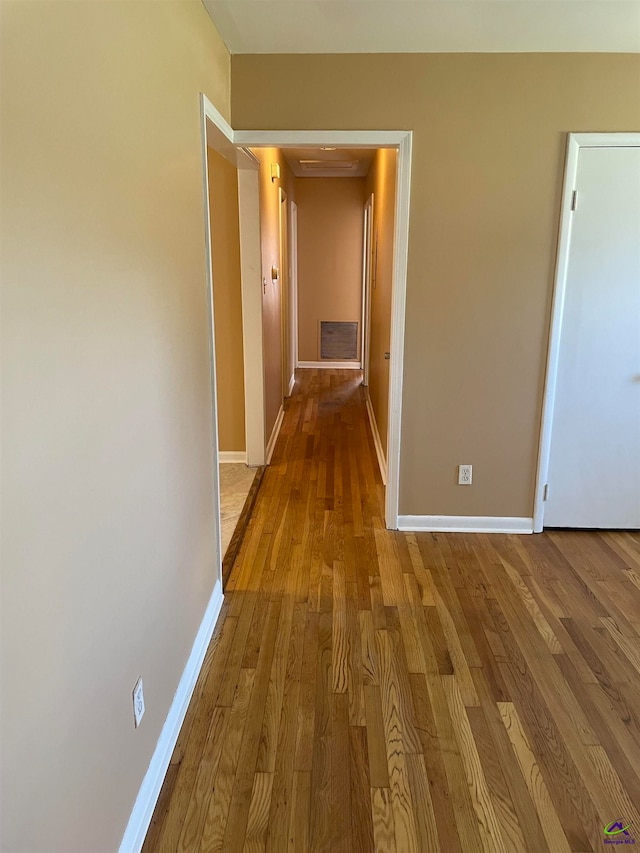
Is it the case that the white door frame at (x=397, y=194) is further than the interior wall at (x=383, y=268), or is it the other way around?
the interior wall at (x=383, y=268)

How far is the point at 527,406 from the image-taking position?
325 cm

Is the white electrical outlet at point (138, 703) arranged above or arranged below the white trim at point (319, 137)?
below

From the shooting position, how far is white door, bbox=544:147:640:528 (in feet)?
9.77

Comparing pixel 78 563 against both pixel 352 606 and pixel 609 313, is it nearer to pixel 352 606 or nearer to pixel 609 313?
pixel 352 606

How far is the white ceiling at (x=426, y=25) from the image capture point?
2.31 meters

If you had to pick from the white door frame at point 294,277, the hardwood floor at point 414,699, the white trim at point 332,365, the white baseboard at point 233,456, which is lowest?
the hardwood floor at point 414,699

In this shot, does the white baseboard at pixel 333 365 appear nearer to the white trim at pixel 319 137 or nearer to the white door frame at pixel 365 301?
the white door frame at pixel 365 301

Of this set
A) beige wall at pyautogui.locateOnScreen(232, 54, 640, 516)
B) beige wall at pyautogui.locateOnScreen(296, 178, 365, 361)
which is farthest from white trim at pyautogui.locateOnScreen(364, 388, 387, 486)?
beige wall at pyautogui.locateOnScreen(296, 178, 365, 361)

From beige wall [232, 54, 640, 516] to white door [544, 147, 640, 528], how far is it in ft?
0.44

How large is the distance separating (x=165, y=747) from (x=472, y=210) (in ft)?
8.84

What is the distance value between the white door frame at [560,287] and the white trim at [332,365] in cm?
501

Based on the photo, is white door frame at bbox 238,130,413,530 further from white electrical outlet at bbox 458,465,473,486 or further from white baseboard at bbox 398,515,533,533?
white electrical outlet at bbox 458,465,473,486

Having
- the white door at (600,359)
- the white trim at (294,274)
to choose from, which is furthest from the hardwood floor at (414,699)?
the white trim at (294,274)

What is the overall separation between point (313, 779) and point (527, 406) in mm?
2195
